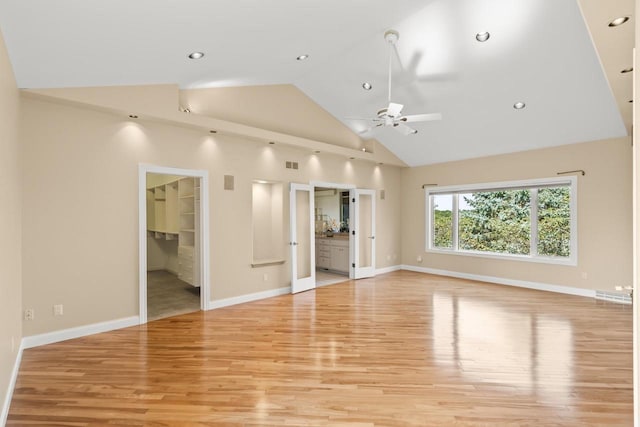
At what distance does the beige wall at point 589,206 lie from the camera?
5.45 m

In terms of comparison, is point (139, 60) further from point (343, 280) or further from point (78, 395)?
point (343, 280)

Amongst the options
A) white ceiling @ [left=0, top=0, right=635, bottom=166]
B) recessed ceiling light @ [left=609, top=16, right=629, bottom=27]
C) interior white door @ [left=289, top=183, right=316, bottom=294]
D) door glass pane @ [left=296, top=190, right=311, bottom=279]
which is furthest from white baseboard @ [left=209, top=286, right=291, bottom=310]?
recessed ceiling light @ [left=609, top=16, right=629, bottom=27]

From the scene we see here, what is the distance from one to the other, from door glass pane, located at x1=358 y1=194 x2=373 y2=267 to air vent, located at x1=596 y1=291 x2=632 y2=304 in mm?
4215

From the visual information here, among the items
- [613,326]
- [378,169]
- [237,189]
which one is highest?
[378,169]

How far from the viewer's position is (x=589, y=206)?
579cm

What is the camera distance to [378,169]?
26.4ft

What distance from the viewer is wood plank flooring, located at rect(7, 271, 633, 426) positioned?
7.87 ft

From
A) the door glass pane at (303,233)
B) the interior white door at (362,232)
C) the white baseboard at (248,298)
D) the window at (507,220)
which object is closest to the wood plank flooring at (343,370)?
the white baseboard at (248,298)

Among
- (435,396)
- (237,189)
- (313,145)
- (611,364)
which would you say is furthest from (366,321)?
(313,145)

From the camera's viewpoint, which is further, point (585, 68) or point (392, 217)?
point (392, 217)

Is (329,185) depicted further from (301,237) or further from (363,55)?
(363,55)

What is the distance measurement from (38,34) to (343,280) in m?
6.15

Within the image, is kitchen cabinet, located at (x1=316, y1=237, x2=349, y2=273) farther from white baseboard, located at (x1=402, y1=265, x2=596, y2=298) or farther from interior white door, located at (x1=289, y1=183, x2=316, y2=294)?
white baseboard, located at (x1=402, y1=265, x2=596, y2=298)

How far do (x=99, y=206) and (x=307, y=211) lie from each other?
11.5ft
